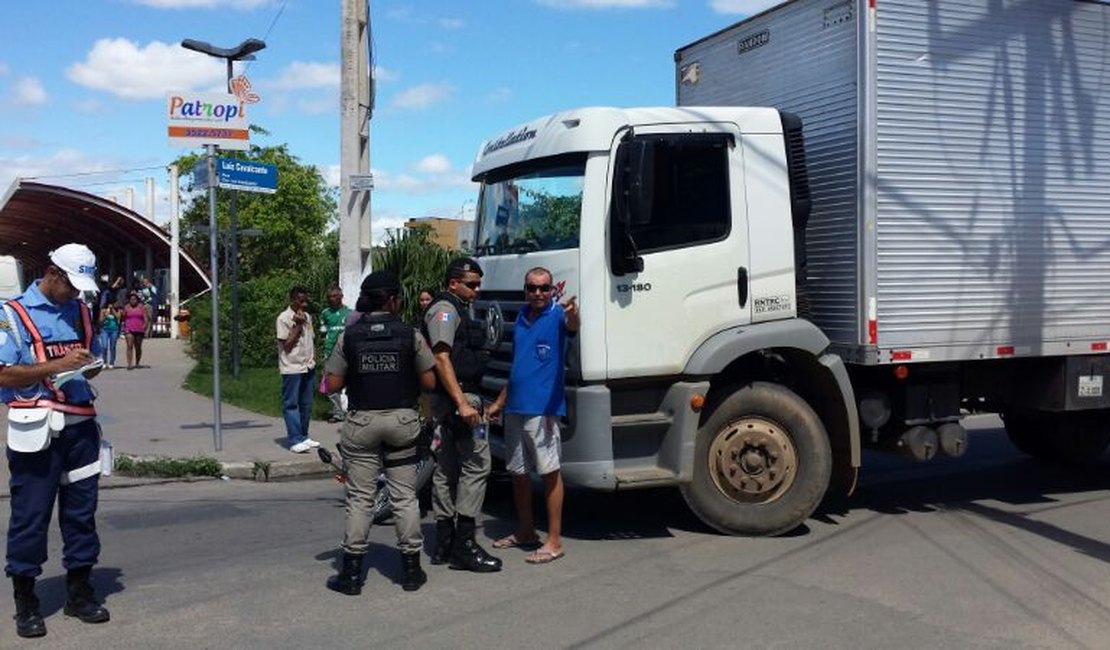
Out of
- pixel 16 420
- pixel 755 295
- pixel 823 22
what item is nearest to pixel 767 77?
pixel 823 22

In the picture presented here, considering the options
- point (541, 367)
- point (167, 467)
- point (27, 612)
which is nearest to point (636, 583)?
point (541, 367)

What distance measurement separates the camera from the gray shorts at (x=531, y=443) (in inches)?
239

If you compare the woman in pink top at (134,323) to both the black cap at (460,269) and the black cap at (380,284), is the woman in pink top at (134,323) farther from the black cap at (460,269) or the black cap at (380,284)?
the black cap at (380,284)

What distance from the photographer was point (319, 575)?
5918 mm

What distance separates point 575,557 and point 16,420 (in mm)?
3274

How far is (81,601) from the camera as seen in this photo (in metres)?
5.03

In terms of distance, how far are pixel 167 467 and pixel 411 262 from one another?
18.9ft

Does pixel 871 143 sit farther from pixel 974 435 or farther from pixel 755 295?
pixel 974 435

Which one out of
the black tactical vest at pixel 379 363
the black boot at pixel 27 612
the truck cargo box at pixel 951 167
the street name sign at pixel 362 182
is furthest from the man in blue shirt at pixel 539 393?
the street name sign at pixel 362 182

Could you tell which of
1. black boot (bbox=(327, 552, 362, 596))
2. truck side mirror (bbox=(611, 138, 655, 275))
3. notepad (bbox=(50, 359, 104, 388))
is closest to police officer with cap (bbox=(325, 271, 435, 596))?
black boot (bbox=(327, 552, 362, 596))

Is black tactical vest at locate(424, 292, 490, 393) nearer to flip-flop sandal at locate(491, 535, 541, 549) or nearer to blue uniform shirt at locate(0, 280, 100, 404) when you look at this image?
flip-flop sandal at locate(491, 535, 541, 549)

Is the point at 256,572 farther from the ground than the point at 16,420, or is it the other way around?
the point at 16,420

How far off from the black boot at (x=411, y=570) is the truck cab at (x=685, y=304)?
3.80ft

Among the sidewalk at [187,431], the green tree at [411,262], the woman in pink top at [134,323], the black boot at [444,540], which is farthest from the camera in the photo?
the woman in pink top at [134,323]
